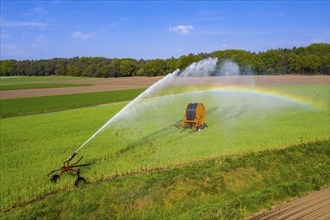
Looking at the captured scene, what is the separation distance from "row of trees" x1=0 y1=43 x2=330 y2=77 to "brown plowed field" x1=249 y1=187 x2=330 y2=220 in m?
58.3

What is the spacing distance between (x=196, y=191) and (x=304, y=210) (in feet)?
11.1

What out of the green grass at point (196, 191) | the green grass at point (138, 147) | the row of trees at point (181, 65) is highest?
the row of trees at point (181, 65)

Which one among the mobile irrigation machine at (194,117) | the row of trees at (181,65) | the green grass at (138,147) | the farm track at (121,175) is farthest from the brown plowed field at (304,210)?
Result: the row of trees at (181,65)

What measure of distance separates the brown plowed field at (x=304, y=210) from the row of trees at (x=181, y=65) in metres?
58.3

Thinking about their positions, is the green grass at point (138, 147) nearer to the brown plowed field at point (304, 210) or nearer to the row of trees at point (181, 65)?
the brown plowed field at point (304, 210)

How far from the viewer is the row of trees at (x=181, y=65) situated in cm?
8187

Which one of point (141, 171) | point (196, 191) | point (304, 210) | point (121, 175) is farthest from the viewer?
point (141, 171)

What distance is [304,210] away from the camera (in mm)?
9078

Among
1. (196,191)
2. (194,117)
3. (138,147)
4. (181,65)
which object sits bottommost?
(196,191)

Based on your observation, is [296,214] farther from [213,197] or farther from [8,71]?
[8,71]

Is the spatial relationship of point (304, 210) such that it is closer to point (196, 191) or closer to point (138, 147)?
point (196, 191)

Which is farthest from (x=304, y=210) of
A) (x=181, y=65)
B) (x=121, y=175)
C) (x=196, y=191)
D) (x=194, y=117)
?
(x=181, y=65)

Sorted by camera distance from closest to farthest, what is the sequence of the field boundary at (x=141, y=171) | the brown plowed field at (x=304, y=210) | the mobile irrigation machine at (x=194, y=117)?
the brown plowed field at (x=304, y=210) → the field boundary at (x=141, y=171) → the mobile irrigation machine at (x=194, y=117)

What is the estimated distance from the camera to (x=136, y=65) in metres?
130
